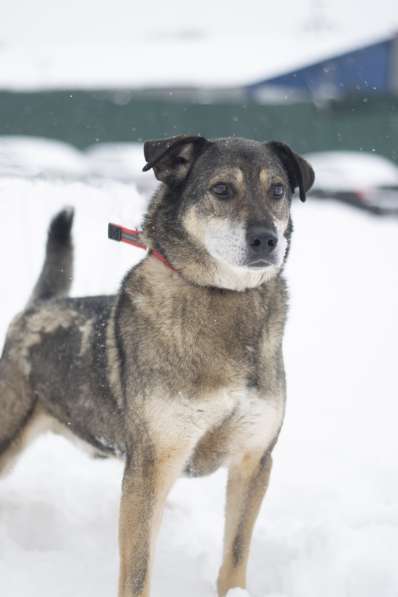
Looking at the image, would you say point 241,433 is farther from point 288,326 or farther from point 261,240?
point 288,326

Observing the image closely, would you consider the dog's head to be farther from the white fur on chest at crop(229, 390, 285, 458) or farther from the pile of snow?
the pile of snow

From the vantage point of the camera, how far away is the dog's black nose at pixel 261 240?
2.86 meters

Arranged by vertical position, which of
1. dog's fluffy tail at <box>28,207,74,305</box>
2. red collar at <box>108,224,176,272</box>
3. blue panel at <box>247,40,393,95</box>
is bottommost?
dog's fluffy tail at <box>28,207,74,305</box>

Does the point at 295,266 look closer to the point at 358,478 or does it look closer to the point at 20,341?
the point at 358,478

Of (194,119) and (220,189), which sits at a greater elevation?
(220,189)

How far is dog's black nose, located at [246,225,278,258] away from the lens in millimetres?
2855

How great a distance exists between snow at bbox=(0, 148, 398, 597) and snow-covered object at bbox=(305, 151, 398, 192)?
615 centimetres

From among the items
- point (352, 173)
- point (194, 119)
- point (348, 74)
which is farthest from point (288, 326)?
point (348, 74)

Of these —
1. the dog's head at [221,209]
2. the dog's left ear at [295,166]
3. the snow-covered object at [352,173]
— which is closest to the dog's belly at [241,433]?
the dog's head at [221,209]

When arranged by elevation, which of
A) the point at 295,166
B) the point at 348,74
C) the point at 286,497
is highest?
the point at 348,74

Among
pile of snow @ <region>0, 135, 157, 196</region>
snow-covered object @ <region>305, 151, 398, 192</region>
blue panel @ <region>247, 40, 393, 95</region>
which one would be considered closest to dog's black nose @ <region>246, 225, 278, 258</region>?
pile of snow @ <region>0, 135, 157, 196</region>

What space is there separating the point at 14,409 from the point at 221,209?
138cm

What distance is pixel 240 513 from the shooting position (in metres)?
3.18

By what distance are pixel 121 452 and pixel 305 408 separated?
8.09 ft
